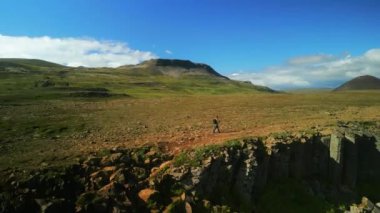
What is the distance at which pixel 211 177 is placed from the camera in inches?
1073

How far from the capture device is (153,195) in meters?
24.1

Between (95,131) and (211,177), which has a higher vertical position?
(95,131)

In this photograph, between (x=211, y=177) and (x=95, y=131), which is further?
(x=95, y=131)

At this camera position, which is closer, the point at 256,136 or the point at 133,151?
the point at 133,151

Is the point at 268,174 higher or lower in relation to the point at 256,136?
lower

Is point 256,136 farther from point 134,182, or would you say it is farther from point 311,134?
point 134,182

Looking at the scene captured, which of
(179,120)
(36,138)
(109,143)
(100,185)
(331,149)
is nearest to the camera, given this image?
(100,185)

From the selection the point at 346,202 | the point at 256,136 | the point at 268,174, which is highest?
the point at 256,136

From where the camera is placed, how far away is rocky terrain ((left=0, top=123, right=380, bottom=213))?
2242 cm

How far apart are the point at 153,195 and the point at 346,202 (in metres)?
19.0

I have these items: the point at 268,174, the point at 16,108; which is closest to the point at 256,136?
the point at 268,174

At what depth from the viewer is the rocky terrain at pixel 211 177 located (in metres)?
22.4

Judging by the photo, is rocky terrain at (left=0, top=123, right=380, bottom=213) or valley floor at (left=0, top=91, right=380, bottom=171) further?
valley floor at (left=0, top=91, right=380, bottom=171)

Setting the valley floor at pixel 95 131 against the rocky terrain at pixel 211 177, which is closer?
the rocky terrain at pixel 211 177
